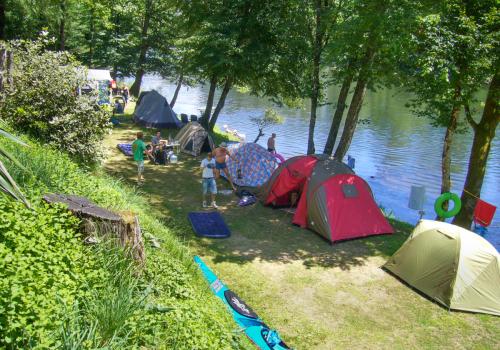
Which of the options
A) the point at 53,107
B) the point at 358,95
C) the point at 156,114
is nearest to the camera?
the point at 53,107

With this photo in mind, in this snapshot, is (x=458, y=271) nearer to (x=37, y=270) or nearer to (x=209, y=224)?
(x=209, y=224)

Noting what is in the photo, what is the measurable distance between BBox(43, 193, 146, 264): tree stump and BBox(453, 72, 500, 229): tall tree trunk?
10029 millimetres

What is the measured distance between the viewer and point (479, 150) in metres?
11.7

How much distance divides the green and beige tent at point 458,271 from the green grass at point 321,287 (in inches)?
9.3

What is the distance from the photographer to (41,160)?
630 centimetres

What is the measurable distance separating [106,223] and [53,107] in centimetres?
541

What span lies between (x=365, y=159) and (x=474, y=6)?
12.7 metres

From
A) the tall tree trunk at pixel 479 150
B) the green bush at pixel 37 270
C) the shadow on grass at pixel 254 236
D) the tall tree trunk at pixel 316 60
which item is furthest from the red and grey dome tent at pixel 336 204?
the green bush at pixel 37 270

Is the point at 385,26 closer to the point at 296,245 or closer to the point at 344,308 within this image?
the point at 296,245

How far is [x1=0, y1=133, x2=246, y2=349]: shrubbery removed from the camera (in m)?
3.30

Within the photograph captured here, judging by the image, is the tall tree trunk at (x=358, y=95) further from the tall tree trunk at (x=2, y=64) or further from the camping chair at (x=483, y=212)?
the tall tree trunk at (x=2, y=64)

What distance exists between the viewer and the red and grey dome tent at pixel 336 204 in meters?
10.1

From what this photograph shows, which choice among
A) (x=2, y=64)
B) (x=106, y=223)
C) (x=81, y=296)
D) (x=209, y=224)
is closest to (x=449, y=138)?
(x=209, y=224)

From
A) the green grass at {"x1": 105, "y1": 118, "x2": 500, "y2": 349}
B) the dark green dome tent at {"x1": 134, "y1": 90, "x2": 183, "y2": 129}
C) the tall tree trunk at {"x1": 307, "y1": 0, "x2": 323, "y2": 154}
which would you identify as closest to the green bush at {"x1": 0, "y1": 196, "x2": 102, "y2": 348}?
the green grass at {"x1": 105, "y1": 118, "x2": 500, "y2": 349}
